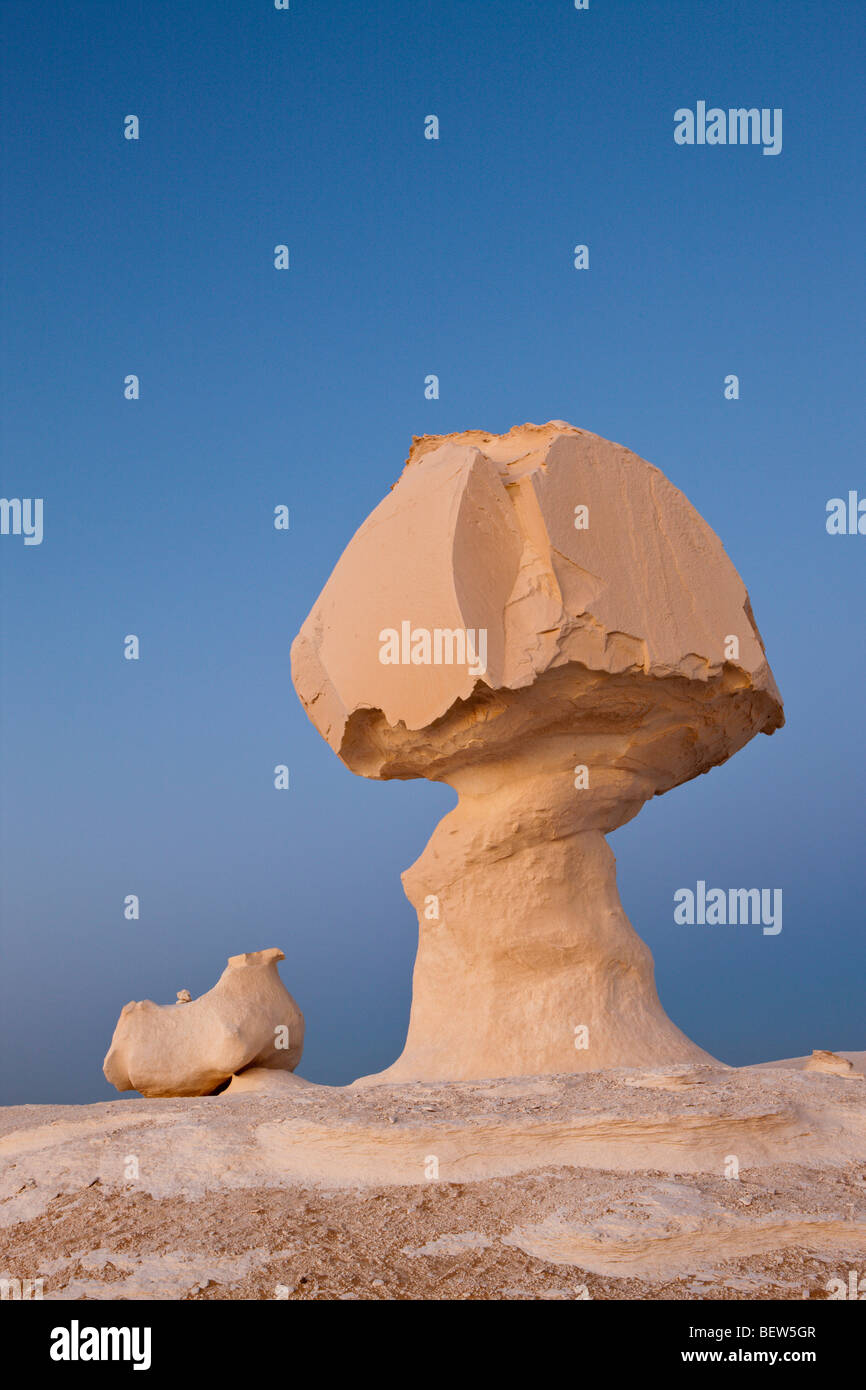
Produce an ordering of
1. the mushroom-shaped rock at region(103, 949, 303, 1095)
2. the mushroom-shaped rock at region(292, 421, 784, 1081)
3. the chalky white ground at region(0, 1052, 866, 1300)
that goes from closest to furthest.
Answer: the chalky white ground at region(0, 1052, 866, 1300) < the mushroom-shaped rock at region(292, 421, 784, 1081) < the mushroom-shaped rock at region(103, 949, 303, 1095)

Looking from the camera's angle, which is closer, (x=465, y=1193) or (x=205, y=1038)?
(x=465, y=1193)

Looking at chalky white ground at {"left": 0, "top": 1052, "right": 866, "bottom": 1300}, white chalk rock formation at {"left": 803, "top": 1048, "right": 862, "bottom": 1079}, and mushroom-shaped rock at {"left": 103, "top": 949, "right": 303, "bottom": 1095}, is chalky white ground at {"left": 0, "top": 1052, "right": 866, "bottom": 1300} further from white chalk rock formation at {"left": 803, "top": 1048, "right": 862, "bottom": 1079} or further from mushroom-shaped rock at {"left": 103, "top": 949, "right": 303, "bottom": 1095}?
mushroom-shaped rock at {"left": 103, "top": 949, "right": 303, "bottom": 1095}

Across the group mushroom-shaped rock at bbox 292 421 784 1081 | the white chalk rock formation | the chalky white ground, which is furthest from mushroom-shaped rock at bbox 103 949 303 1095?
the white chalk rock formation

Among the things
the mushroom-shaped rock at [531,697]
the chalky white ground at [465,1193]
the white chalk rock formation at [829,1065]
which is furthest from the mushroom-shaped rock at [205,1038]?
the white chalk rock formation at [829,1065]

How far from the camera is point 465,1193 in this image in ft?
18.6

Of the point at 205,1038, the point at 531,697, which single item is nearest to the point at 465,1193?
the point at 531,697

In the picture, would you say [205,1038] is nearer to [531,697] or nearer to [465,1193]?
[531,697]

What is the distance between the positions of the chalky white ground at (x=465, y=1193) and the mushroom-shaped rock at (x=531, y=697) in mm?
1857

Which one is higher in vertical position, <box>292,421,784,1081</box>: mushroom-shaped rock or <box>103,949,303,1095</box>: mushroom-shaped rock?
<box>292,421,784,1081</box>: mushroom-shaped rock

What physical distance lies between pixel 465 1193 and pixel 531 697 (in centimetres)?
396

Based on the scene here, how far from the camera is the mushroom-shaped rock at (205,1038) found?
969 centimetres

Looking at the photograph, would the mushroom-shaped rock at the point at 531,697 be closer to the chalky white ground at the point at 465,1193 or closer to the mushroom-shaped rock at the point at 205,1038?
the mushroom-shaped rock at the point at 205,1038

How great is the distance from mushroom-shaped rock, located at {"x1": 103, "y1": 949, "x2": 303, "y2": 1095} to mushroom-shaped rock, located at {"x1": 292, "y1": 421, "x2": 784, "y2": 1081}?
47.7 inches

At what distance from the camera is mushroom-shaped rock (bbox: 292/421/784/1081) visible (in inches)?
342
